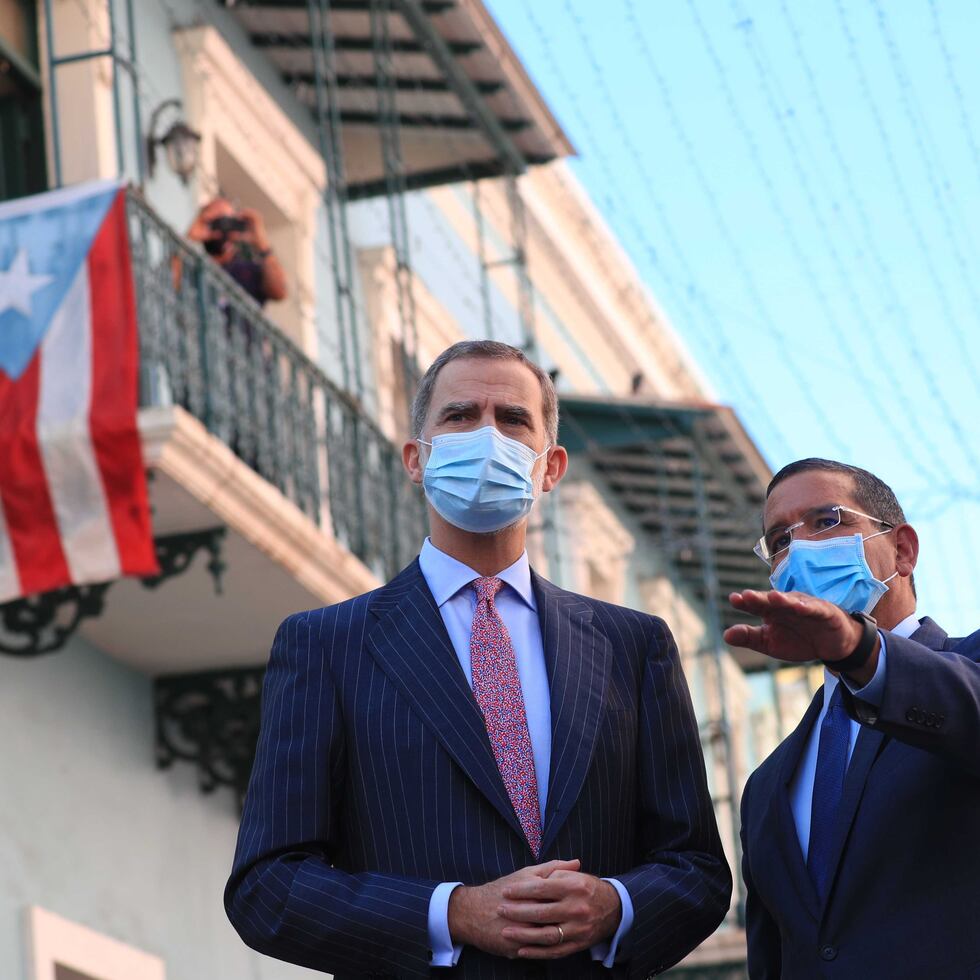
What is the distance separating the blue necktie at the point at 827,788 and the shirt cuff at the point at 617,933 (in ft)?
1.68

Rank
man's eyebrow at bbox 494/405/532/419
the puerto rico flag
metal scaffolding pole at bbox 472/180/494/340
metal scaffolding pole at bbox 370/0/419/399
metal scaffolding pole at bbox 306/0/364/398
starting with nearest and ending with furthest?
man's eyebrow at bbox 494/405/532/419
the puerto rico flag
metal scaffolding pole at bbox 306/0/364/398
metal scaffolding pole at bbox 370/0/419/399
metal scaffolding pole at bbox 472/180/494/340

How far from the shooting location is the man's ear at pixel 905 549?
4703 millimetres

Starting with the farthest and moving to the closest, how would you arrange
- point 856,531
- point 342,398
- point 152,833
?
1. point 342,398
2. point 152,833
3. point 856,531

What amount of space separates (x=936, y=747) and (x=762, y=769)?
31.6 inches

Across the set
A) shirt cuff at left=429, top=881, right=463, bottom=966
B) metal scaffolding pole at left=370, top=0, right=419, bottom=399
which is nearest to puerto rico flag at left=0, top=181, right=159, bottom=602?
metal scaffolding pole at left=370, top=0, right=419, bottom=399

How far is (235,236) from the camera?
11.4 m

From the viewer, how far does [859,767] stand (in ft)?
14.4

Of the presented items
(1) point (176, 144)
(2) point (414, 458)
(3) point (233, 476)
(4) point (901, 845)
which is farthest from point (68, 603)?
(4) point (901, 845)

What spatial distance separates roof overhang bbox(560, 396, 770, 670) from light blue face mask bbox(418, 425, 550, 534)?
44.6ft

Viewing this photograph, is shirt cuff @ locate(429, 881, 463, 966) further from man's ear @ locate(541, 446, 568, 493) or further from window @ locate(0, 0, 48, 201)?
window @ locate(0, 0, 48, 201)

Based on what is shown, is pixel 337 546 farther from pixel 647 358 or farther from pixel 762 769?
pixel 647 358

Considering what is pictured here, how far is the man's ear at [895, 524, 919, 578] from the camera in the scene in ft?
15.4

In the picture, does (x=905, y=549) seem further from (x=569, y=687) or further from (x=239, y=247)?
(x=239, y=247)

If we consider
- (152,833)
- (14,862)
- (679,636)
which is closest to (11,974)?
(14,862)
